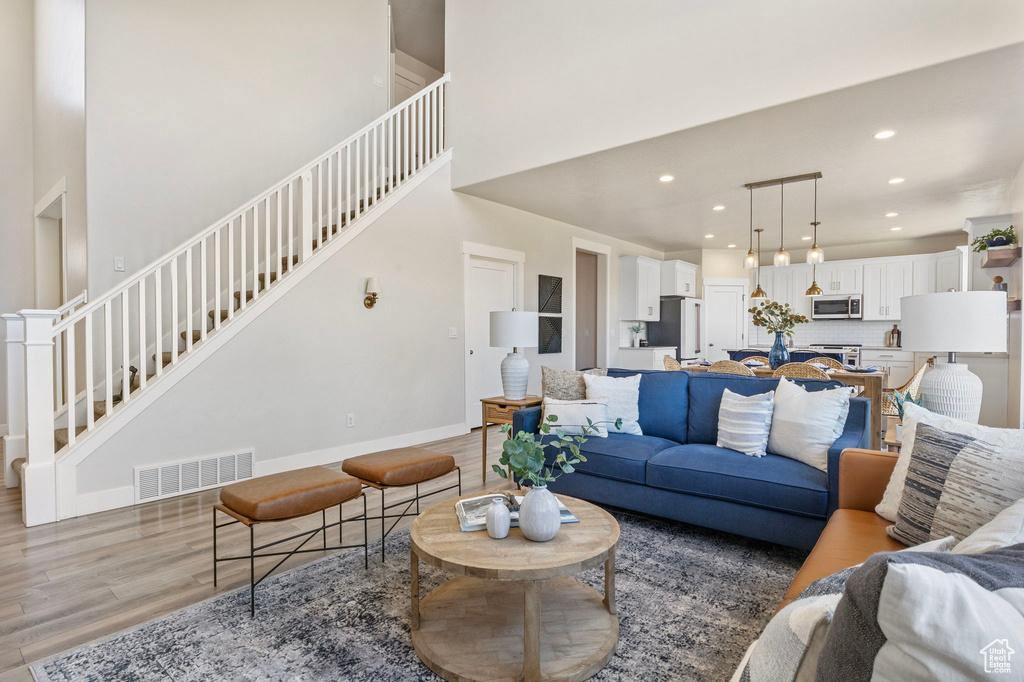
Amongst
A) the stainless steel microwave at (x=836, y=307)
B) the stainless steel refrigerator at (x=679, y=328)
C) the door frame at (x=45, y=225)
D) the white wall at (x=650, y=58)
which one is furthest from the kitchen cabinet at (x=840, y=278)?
the door frame at (x=45, y=225)

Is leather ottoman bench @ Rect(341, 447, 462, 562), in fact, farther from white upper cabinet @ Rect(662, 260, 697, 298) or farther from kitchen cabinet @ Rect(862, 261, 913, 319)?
kitchen cabinet @ Rect(862, 261, 913, 319)

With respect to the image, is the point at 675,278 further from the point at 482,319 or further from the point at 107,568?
the point at 107,568

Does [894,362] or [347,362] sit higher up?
[347,362]

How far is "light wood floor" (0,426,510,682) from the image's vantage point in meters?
2.08

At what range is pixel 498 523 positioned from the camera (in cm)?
191

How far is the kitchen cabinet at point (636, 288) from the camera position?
8.20m

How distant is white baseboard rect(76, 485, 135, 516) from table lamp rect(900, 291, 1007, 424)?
4.83 m

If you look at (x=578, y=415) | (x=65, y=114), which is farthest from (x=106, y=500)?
(x=65, y=114)

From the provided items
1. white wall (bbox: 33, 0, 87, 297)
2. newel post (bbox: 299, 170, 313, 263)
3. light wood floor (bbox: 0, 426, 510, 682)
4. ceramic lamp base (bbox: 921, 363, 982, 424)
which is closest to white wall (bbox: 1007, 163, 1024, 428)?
ceramic lamp base (bbox: 921, 363, 982, 424)

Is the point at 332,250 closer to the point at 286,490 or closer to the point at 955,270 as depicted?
the point at 286,490

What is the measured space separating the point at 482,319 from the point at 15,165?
557cm

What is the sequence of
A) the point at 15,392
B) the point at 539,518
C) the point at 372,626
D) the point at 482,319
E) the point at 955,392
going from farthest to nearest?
the point at 482,319
the point at 15,392
the point at 955,392
the point at 372,626
the point at 539,518

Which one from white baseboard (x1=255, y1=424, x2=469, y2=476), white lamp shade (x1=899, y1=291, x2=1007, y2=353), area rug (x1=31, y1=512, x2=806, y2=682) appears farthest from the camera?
white baseboard (x1=255, y1=424, x2=469, y2=476)

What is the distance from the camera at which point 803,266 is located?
8758mm
